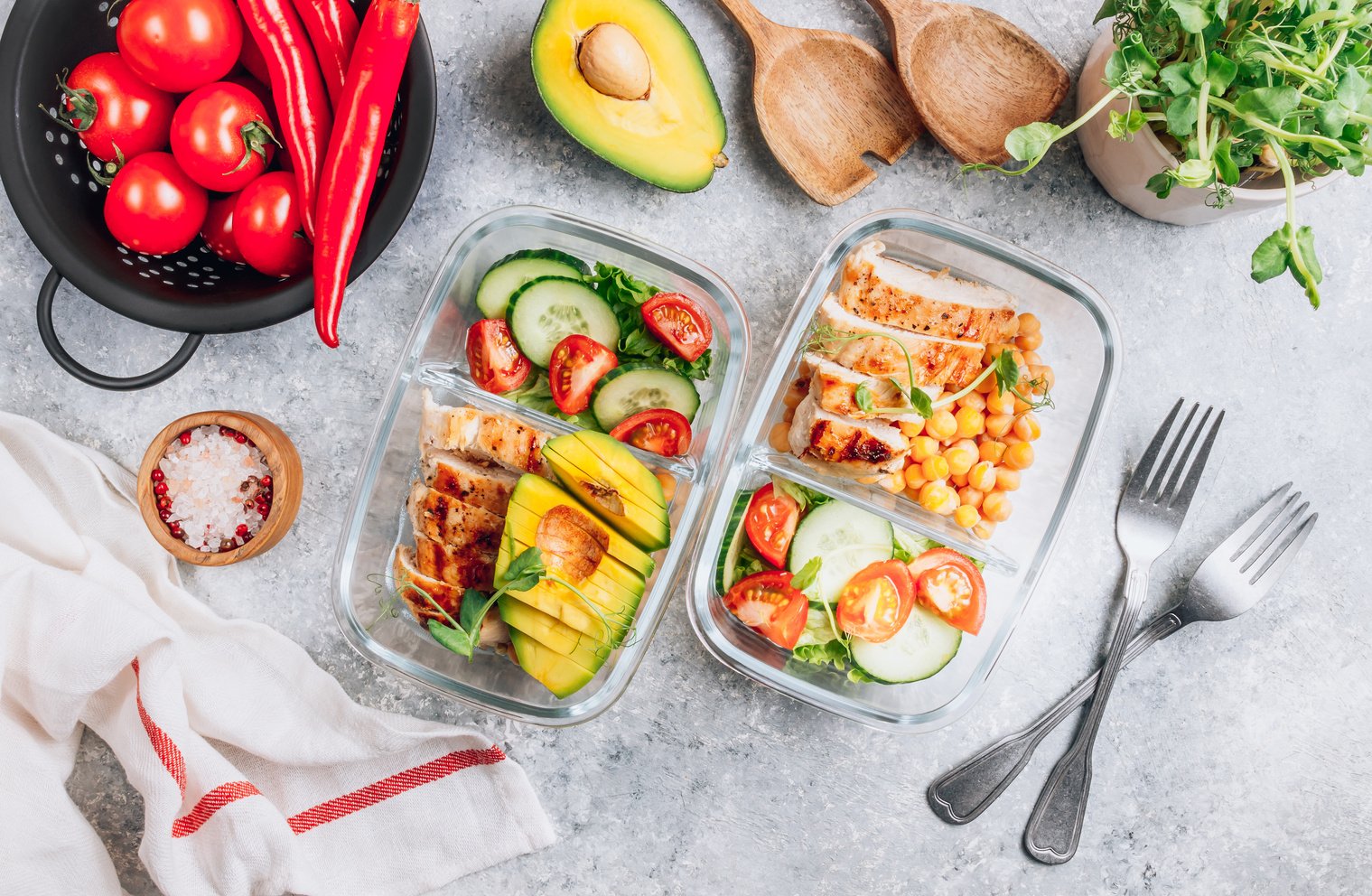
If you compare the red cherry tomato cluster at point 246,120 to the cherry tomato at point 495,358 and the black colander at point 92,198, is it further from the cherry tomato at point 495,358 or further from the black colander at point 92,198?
the cherry tomato at point 495,358

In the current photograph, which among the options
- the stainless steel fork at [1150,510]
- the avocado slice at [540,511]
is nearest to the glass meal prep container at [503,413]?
the avocado slice at [540,511]

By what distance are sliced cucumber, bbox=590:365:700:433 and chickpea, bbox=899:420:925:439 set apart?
1.65 ft

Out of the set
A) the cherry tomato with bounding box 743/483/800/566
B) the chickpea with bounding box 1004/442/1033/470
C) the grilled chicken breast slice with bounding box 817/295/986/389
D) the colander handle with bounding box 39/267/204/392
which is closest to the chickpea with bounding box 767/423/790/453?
the cherry tomato with bounding box 743/483/800/566

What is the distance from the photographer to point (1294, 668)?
2355mm

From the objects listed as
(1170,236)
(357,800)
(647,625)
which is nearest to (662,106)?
(647,625)

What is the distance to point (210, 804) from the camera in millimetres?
2178

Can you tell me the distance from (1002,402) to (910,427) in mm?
242

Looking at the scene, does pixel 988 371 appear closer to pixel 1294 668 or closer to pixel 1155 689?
pixel 1155 689

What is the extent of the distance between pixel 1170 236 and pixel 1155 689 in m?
1.21

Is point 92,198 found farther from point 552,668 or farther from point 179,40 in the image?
point 552,668

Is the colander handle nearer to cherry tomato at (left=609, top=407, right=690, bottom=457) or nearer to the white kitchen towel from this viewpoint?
the white kitchen towel

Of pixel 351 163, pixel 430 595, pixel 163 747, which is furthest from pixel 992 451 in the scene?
→ pixel 163 747

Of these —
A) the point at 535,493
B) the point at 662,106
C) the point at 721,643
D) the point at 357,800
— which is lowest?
the point at 357,800

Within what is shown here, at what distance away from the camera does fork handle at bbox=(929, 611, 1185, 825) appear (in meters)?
2.29
